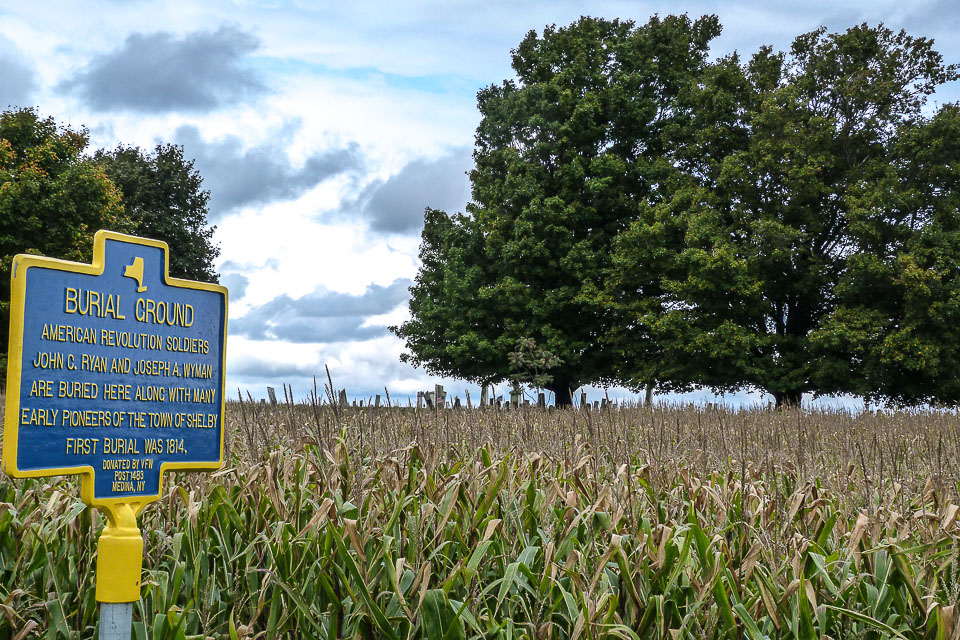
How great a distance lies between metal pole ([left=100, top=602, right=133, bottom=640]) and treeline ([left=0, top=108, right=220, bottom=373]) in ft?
79.3

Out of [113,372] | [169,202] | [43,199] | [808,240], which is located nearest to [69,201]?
[43,199]

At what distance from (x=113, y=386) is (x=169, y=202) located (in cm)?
3625

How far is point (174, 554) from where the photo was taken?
13.8ft

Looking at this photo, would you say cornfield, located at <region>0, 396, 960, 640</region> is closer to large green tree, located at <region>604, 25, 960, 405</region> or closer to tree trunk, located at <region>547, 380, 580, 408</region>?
large green tree, located at <region>604, 25, 960, 405</region>

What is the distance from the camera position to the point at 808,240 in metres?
26.3

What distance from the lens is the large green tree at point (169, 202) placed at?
3550cm

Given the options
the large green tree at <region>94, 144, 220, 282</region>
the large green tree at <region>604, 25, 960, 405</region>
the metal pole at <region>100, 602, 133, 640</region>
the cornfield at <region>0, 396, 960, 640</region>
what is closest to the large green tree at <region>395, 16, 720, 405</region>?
the large green tree at <region>604, 25, 960, 405</region>

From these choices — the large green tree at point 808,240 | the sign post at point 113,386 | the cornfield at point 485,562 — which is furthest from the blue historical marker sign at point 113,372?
the large green tree at point 808,240

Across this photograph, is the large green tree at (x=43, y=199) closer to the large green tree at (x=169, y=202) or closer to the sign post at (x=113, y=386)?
the large green tree at (x=169, y=202)

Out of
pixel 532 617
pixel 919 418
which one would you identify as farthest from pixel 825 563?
pixel 919 418

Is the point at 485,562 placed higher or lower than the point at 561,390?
lower

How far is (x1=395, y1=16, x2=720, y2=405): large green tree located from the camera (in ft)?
88.2

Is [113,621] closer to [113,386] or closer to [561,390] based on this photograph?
[113,386]

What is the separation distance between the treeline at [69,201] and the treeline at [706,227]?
36.2 ft
